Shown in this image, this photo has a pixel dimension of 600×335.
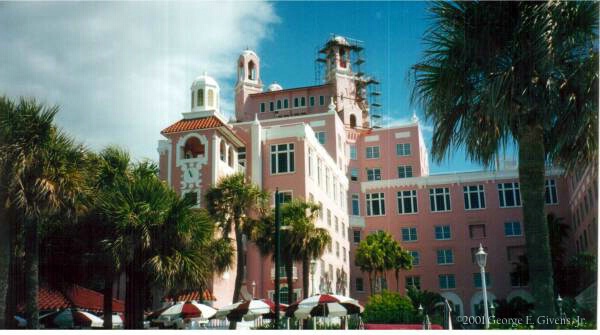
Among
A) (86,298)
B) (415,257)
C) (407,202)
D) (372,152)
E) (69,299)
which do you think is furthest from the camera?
(372,152)

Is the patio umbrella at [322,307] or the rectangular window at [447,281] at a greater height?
the rectangular window at [447,281]

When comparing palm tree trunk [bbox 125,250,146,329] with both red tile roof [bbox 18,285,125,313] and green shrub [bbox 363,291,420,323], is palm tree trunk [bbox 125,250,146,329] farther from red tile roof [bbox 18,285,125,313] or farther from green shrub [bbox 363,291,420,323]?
green shrub [bbox 363,291,420,323]

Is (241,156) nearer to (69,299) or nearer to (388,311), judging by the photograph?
(388,311)

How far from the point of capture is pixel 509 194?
43000mm

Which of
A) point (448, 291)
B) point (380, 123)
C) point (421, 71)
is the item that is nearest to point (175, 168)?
point (448, 291)

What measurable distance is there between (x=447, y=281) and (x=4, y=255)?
108ft

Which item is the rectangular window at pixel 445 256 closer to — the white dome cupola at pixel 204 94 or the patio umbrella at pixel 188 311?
the white dome cupola at pixel 204 94

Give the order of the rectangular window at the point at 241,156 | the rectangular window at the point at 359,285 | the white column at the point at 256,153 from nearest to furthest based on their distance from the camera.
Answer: the white column at the point at 256,153 < the rectangular window at the point at 241,156 < the rectangular window at the point at 359,285

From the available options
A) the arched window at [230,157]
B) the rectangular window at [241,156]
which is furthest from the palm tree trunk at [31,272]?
the rectangular window at [241,156]

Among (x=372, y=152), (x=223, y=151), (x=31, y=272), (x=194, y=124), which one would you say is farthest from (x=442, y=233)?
(x=31, y=272)

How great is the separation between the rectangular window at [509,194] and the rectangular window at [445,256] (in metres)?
4.73

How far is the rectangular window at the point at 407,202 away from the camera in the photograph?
44.0m

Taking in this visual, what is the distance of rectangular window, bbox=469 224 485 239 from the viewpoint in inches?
1719

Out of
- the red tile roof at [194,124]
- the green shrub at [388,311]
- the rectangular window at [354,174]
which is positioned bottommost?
the green shrub at [388,311]
